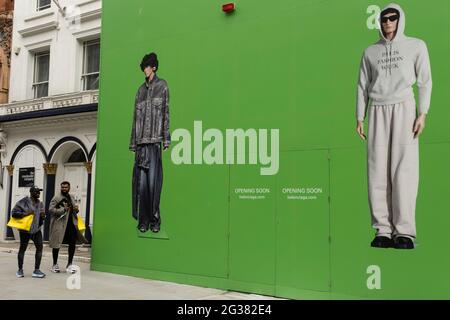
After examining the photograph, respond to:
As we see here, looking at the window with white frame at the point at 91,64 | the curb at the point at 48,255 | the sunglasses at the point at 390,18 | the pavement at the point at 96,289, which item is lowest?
the pavement at the point at 96,289

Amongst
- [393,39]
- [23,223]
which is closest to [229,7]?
[393,39]

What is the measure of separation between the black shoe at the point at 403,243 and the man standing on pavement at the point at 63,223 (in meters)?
6.45

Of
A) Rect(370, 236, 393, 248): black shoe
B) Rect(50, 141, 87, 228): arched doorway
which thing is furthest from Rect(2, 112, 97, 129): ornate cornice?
Rect(370, 236, 393, 248): black shoe

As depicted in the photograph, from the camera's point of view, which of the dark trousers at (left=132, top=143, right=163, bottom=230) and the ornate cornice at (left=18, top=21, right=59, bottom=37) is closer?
the dark trousers at (left=132, top=143, right=163, bottom=230)

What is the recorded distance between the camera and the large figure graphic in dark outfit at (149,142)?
32.6ft

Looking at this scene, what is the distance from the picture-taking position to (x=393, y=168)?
7105 millimetres

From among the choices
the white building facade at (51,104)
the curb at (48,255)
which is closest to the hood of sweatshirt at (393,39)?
the curb at (48,255)

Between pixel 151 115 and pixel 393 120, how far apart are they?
15.5 ft

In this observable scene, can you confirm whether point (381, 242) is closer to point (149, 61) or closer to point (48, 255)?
point (149, 61)

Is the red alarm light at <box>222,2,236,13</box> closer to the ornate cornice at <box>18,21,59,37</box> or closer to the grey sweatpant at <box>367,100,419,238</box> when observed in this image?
the grey sweatpant at <box>367,100,419,238</box>

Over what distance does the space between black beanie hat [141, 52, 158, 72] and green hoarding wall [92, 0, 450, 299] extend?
0.44 ft

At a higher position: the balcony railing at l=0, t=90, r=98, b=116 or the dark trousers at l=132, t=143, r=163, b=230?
the balcony railing at l=0, t=90, r=98, b=116

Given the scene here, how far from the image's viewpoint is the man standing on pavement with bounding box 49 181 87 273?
34.7 feet

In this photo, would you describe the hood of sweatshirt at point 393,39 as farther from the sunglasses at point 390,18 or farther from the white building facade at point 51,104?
the white building facade at point 51,104
